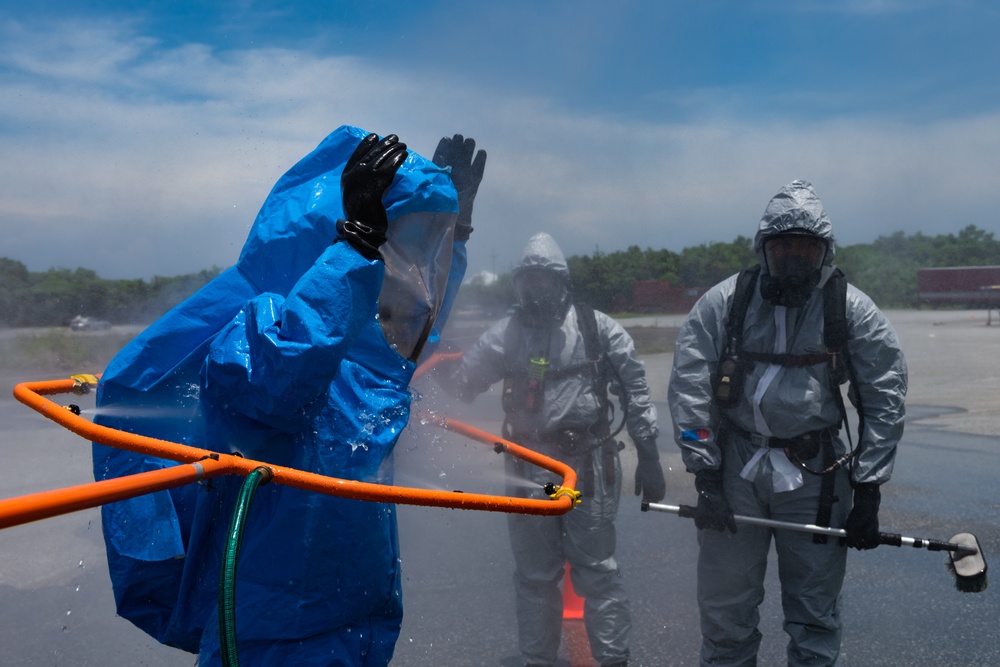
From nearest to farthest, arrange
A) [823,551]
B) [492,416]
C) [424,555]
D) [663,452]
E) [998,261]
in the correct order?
1. [823,551]
2. [424,555]
3. [492,416]
4. [663,452]
5. [998,261]

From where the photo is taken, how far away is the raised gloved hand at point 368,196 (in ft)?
5.96

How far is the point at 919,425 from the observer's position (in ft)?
29.2

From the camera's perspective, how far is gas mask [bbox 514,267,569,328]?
4.24 metres

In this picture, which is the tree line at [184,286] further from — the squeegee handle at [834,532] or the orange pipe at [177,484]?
the orange pipe at [177,484]

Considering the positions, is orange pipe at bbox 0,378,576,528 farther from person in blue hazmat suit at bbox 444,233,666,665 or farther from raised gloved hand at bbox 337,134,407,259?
person in blue hazmat suit at bbox 444,233,666,665

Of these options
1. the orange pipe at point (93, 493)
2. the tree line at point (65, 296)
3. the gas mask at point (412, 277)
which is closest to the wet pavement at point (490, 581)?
the gas mask at point (412, 277)

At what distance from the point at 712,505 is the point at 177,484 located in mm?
2273

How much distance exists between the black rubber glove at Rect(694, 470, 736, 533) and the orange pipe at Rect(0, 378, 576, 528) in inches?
→ 51.7

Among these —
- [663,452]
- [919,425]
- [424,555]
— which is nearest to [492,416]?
[424,555]

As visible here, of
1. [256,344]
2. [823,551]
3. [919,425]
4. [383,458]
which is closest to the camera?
[256,344]

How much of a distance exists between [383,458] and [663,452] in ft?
20.3

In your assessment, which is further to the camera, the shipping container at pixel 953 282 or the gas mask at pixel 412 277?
the shipping container at pixel 953 282

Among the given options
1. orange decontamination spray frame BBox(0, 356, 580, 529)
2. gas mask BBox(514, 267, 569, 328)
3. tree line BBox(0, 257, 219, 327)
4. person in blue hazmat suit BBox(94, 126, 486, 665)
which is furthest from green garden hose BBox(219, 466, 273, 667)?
tree line BBox(0, 257, 219, 327)

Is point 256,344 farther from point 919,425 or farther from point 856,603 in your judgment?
point 919,425
